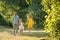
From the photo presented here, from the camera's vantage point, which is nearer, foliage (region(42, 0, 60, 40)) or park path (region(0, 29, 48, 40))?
foliage (region(42, 0, 60, 40))

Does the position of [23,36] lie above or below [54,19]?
below

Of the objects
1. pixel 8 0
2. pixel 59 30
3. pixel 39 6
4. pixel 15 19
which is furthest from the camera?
pixel 8 0

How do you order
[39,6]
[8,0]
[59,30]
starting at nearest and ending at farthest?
[59,30], [39,6], [8,0]

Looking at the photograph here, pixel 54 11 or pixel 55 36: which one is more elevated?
pixel 54 11

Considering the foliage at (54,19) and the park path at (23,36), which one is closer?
the foliage at (54,19)

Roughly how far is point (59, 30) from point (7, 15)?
1776 centimetres

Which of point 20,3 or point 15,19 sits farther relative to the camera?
point 20,3

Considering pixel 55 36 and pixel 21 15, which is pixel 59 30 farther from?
pixel 21 15

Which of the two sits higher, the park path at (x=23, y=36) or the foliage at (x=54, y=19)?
the foliage at (x=54, y=19)

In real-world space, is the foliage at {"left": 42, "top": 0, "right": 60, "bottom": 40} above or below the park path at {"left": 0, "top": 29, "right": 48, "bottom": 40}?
above

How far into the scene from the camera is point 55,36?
14.4 metres

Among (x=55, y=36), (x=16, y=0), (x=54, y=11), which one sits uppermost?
(x=16, y=0)

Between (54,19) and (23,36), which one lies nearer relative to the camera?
(54,19)

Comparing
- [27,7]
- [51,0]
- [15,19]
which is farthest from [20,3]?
[51,0]
